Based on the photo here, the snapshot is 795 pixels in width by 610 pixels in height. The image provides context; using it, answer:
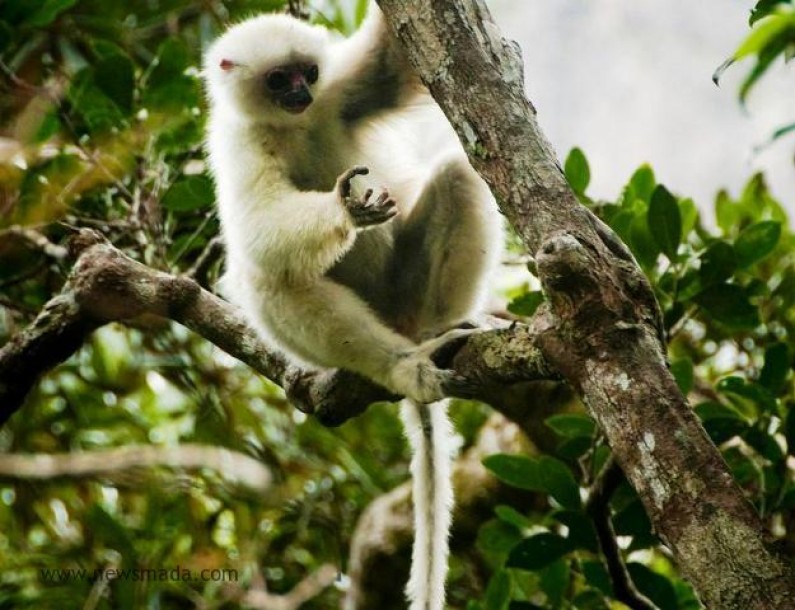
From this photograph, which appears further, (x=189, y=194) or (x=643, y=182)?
(x=189, y=194)

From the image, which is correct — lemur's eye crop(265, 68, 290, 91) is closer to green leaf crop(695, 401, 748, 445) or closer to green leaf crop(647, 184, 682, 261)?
green leaf crop(647, 184, 682, 261)

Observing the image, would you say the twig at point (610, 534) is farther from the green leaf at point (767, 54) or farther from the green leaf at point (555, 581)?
the green leaf at point (767, 54)

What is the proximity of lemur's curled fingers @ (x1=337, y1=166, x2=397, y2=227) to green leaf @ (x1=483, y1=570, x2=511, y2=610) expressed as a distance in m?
1.66

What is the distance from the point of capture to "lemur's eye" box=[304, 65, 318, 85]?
5.49 m

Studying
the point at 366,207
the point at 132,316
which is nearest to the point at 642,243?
the point at 366,207

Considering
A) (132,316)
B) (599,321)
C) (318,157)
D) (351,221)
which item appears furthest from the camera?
(318,157)

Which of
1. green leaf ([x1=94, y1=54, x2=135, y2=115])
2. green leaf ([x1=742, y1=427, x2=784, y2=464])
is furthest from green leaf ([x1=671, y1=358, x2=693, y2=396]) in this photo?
green leaf ([x1=94, y1=54, x2=135, y2=115])

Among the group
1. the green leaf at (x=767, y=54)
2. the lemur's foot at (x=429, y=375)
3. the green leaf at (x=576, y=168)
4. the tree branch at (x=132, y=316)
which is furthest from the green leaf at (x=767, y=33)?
the green leaf at (x=576, y=168)

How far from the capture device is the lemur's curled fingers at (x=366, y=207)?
14.4 ft

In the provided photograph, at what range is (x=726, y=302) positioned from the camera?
4492 millimetres

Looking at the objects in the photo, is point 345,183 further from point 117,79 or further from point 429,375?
point 117,79

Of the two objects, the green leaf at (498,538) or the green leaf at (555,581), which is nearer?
the green leaf at (555,581)

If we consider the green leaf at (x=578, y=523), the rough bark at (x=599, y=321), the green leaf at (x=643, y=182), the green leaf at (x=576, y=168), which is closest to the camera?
the rough bark at (x=599, y=321)

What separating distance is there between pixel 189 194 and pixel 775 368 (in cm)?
312
